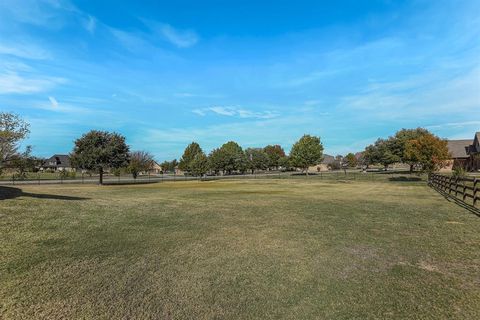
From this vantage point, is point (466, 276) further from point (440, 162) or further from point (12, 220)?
point (440, 162)

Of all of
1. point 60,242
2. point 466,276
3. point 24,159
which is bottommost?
point 466,276

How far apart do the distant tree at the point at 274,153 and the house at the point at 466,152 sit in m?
58.8

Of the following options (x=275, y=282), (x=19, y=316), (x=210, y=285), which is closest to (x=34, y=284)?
(x=19, y=316)

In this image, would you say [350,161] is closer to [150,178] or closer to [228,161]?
[228,161]

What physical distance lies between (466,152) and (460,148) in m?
2.30

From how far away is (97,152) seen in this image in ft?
133

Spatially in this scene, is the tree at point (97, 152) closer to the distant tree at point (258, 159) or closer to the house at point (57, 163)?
the distant tree at point (258, 159)

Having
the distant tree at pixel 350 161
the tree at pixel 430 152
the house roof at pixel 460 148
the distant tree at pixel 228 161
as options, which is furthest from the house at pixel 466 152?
the distant tree at pixel 350 161

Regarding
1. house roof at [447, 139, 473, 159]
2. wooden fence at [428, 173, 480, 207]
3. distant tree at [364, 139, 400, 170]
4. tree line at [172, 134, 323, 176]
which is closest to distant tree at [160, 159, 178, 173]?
tree line at [172, 134, 323, 176]

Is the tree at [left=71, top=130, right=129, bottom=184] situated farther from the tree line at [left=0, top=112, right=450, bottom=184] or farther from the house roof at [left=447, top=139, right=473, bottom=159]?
the house roof at [left=447, top=139, right=473, bottom=159]

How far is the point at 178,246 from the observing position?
8.03 m

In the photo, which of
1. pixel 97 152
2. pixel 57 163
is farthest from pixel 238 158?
pixel 57 163

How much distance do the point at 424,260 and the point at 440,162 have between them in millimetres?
41913

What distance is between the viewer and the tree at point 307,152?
76.9 metres
